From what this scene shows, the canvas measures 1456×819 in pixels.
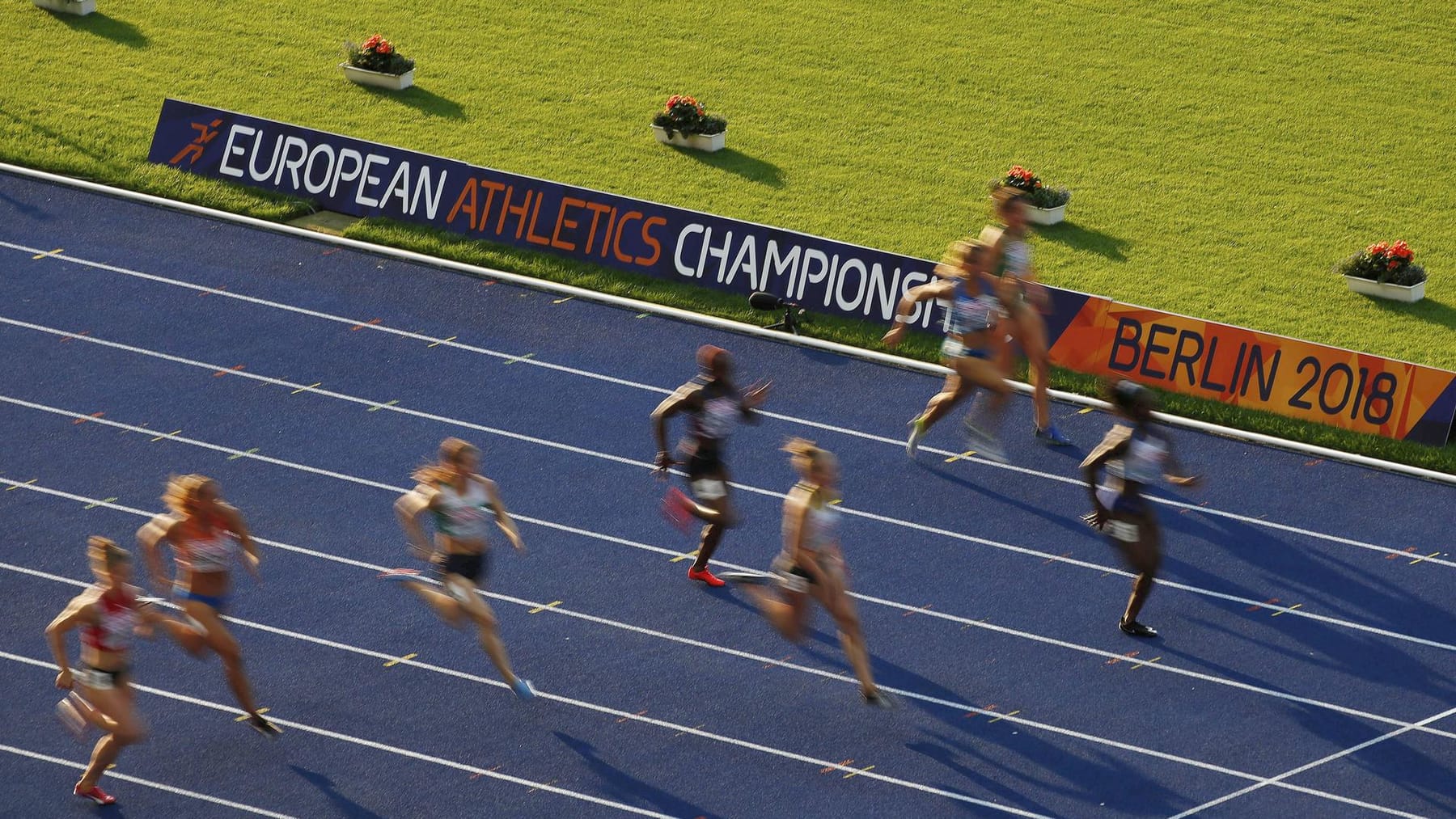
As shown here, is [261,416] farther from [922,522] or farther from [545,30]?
[545,30]

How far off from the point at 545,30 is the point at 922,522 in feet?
37.3

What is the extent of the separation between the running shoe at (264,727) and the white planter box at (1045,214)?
10.4 metres

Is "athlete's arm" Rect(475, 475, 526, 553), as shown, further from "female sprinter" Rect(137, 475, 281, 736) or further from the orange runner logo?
the orange runner logo

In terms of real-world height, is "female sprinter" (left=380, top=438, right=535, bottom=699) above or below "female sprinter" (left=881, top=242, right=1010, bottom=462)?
below

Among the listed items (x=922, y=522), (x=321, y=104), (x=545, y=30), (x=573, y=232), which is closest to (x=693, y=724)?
(x=922, y=522)

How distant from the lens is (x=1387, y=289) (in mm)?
18078

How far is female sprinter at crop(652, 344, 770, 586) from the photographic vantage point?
1254 centimetres

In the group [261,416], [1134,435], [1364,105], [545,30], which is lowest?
[261,416]

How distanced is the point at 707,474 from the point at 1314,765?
14.4 ft

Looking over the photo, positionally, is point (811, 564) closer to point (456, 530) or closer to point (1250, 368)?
point (456, 530)

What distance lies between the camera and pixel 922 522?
14.4m

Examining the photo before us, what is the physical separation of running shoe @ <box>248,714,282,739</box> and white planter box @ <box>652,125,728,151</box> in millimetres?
10310

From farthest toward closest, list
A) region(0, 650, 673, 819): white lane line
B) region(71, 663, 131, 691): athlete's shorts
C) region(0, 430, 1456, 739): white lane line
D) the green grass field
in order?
the green grass field, region(0, 430, 1456, 739): white lane line, region(0, 650, 673, 819): white lane line, region(71, 663, 131, 691): athlete's shorts

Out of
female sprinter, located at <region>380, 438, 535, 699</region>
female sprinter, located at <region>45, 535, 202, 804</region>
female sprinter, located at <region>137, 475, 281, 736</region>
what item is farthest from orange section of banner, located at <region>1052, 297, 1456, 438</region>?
female sprinter, located at <region>45, 535, 202, 804</region>
